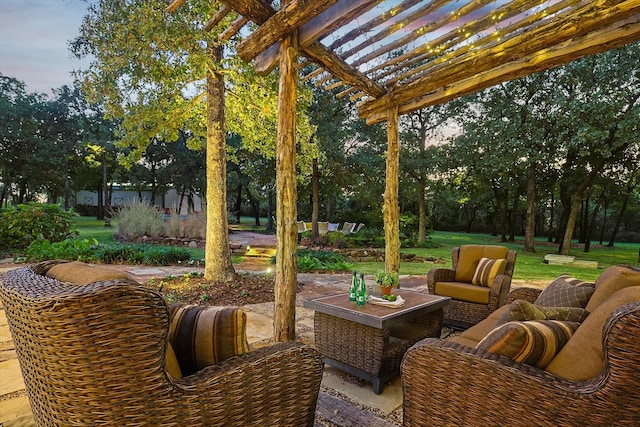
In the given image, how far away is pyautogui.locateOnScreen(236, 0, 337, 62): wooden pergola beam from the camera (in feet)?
7.75

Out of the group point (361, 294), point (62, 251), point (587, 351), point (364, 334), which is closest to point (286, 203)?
point (361, 294)

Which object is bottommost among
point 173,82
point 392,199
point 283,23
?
point 392,199

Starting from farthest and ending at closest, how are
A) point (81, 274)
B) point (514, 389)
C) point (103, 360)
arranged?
point (514, 389) < point (81, 274) < point (103, 360)

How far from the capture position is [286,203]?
105 inches

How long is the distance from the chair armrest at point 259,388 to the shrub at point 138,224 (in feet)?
31.9

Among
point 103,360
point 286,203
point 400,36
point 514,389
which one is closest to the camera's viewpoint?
point 103,360

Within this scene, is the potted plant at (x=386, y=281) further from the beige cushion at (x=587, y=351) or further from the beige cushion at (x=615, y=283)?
the beige cushion at (x=587, y=351)

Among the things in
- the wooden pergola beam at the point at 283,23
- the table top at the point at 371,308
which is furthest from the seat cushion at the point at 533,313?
the wooden pergola beam at the point at 283,23

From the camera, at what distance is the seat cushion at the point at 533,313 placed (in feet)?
5.00

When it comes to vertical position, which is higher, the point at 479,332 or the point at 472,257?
the point at 472,257

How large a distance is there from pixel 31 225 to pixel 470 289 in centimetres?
884

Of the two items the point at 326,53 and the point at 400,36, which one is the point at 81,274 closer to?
the point at 326,53

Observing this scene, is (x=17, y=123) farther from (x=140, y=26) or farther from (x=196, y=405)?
(x=196, y=405)

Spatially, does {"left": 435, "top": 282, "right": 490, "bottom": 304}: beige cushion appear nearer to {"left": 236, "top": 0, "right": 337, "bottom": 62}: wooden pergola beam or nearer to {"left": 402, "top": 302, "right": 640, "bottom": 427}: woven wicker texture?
{"left": 402, "top": 302, "right": 640, "bottom": 427}: woven wicker texture
